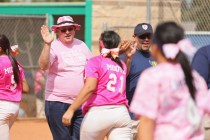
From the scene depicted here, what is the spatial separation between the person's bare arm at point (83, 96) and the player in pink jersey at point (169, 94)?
2.20 m

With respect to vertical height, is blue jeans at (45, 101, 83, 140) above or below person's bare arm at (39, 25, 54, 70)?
below

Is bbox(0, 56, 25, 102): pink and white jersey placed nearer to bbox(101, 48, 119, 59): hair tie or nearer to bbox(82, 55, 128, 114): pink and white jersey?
bbox(82, 55, 128, 114): pink and white jersey

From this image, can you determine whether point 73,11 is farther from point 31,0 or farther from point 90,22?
point 31,0

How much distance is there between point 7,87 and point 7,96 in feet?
0.38

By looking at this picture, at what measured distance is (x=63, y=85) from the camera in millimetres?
8297

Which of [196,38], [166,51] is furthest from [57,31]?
[196,38]

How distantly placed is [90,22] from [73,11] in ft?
8.55

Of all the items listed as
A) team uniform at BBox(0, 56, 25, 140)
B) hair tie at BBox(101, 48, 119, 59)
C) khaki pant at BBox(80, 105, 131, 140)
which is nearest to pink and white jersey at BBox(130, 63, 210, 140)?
khaki pant at BBox(80, 105, 131, 140)

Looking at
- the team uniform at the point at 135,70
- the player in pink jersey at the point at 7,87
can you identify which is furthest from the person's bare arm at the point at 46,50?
the team uniform at the point at 135,70

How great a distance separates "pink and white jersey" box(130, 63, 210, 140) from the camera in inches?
187

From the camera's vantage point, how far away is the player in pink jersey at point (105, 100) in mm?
7184

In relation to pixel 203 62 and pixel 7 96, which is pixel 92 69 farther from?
pixel 7 96

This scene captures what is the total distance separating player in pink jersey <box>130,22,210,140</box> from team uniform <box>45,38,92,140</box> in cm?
344

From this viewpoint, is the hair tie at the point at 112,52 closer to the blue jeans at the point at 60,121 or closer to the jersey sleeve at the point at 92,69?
the jersey sleeve at the point at 92,69
